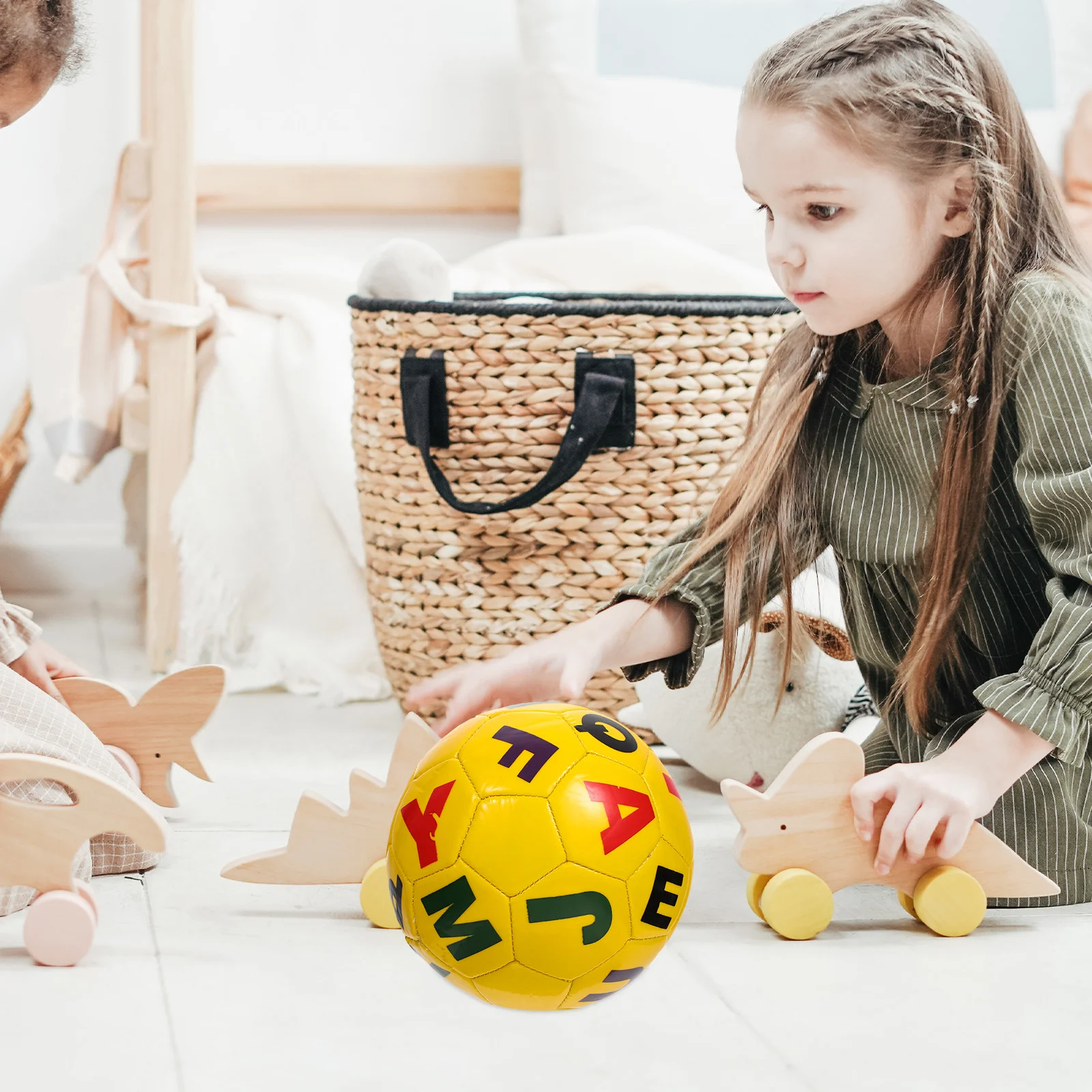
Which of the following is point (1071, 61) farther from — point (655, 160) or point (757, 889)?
point (757, 889)

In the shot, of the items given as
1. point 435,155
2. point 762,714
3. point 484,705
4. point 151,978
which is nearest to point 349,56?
point 435,155

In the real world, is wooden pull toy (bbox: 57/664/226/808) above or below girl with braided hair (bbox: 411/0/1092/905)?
below

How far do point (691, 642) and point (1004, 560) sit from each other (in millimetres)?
231

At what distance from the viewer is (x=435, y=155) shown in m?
2.08

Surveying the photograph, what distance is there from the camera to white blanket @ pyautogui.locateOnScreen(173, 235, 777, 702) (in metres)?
1.52

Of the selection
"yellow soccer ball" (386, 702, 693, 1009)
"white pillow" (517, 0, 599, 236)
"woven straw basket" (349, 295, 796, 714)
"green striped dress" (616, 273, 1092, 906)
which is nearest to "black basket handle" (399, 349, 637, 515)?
"woven straw basket" (349, 295, 796, 714)

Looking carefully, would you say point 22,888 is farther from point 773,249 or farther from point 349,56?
point 349,56

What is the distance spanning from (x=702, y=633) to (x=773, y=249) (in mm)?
Result: 285

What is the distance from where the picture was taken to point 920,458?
0.90m

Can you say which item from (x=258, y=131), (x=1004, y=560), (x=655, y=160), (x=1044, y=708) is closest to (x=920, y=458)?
(x=1004, y=560)

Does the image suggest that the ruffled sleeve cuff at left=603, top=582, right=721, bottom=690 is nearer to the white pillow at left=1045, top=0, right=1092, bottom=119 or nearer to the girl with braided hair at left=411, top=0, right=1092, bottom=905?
the girl with braided hair at left=411, top=0, right=1092, bottom=905

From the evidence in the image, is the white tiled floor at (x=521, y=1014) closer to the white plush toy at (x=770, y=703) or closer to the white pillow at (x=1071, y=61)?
the white plush toy at (x=770, y=703)

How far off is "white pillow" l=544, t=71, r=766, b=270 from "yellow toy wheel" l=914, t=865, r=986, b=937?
3.86ft

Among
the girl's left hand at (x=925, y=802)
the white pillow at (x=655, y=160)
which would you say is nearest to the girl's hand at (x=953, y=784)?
the girl's left hand at (x=925, y=802)
